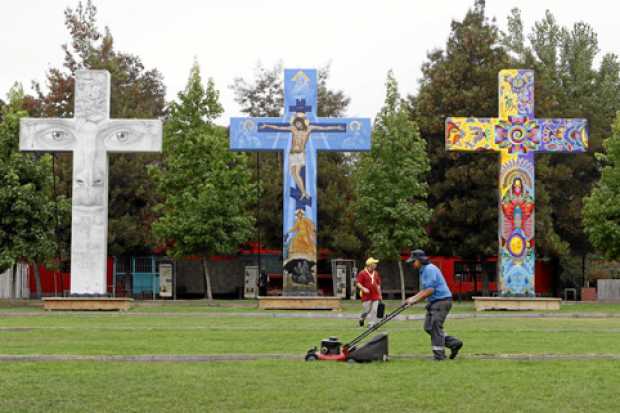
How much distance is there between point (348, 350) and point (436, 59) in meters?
34.8

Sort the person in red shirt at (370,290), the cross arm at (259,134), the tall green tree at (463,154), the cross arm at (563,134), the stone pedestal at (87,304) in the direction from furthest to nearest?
the tall green tree at (463,154), the cross arm at (259,134), the cross arm at (563,134), the stone pedestal at (87,304), the person in red shirt at (370,290)

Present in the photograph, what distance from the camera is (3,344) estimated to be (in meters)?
16.4

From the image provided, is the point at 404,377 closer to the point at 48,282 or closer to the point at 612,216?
the point at 612,216

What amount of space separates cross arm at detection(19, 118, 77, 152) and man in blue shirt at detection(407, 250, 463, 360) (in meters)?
19.1

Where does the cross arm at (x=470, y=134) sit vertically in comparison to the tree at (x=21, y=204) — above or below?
above

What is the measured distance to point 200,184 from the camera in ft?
133

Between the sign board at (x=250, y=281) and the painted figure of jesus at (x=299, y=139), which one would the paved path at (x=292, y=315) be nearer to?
the painted figure of jesus at (x=299, y=139)

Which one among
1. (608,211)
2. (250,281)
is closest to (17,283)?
(250,281)

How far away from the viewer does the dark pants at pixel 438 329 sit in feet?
46.4

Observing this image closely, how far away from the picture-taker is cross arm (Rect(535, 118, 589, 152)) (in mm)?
31703

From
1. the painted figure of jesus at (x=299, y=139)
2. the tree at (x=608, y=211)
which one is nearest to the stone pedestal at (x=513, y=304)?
the painted figure of jesus at (x=299, y=139)

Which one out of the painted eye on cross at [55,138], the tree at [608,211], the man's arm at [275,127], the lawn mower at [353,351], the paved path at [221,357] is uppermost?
the man's arm at [275,127]

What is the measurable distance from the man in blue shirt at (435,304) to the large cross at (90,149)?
17.7 meters

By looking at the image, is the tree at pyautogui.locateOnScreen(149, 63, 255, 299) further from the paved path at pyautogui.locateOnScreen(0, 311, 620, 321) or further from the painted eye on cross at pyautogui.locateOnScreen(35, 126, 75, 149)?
the paved path at pyautogui.locateOnScreen(0, 311, 620, 321)
